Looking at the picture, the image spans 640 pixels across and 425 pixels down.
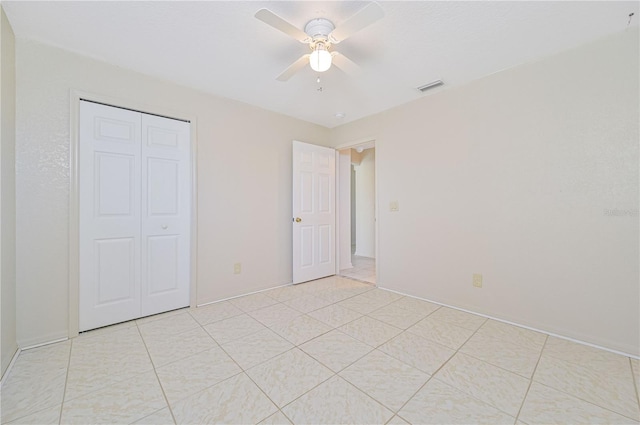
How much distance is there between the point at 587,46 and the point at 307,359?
3142 millimetres

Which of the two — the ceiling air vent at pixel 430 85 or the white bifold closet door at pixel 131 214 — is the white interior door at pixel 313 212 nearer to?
the white bifold closet door at pixel 131 214

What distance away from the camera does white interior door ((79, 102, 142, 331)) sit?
223cm

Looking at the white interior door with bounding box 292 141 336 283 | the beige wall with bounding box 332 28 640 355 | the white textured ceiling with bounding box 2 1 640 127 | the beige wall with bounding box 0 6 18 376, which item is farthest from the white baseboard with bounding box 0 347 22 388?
the beige wall with bounding box 332 28 640 355

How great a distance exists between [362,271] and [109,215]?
11.2ft

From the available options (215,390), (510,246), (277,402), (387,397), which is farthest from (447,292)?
(215,390)

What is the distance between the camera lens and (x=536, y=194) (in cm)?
226

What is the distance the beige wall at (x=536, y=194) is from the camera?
75.9 inches

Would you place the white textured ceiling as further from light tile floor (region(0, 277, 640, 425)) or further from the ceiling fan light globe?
light tile floor (region(0, 277, 640, 425))

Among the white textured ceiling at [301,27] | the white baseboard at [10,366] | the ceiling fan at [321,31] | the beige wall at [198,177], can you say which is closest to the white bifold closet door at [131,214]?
the beige wall at [198,177]

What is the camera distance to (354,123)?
149 inches

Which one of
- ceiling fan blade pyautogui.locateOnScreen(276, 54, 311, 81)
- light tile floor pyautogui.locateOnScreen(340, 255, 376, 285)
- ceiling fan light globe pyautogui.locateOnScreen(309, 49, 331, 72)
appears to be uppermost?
ceiling fan blade pyautogui.locateOnScreen(276, 54, 311, 81)

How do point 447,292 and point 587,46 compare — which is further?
point 447,292

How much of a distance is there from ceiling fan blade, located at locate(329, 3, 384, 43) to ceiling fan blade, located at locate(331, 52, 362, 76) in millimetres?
325

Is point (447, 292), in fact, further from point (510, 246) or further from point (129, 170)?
point (129, 170)
